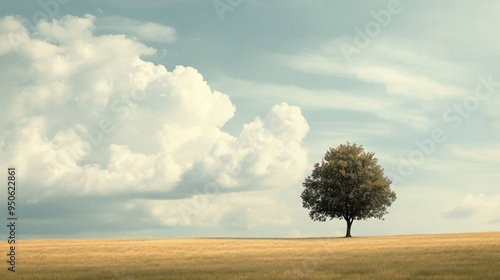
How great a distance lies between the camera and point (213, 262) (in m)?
40.7

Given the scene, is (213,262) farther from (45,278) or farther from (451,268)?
(451,268)

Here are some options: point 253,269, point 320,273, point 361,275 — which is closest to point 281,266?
point 253,269

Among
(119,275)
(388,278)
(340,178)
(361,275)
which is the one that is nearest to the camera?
(388,278)

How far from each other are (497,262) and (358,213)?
207ft

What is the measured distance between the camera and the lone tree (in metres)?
95.8

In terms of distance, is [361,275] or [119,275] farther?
[119,275]

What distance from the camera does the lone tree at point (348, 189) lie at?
9575 centimetres

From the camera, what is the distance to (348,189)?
96.2m

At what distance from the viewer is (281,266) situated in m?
35.6

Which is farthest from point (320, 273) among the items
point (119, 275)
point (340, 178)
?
point (340, 178)

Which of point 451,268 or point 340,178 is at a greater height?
point 340,178

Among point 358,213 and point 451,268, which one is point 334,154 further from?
point 451,268

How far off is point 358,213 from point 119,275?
7019cm

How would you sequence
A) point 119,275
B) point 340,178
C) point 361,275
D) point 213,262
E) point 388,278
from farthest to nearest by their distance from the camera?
point 340,178
point 213,262
point 119,275
point 361,275
point 388,278
